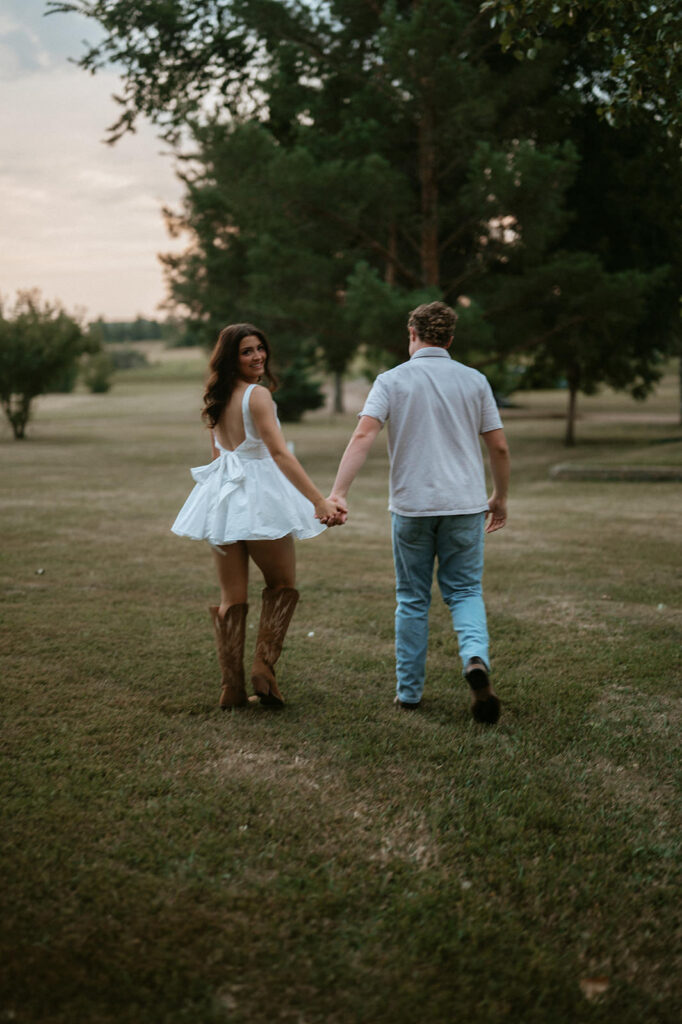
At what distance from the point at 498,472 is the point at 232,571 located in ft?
4.86

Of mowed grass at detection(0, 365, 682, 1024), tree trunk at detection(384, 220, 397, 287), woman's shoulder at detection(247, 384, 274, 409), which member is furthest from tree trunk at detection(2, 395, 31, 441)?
woman's shoulder at detection(247, 384, 274, 409)

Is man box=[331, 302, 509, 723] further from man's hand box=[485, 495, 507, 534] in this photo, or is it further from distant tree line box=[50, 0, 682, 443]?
distant tree line box=[50, 0, 682, 443]

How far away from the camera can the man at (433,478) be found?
→ 436cm

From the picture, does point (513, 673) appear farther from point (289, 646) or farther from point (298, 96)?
point (298, 96)

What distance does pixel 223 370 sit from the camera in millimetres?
4395

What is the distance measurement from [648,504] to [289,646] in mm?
7886

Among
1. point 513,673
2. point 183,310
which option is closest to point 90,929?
point 513,673

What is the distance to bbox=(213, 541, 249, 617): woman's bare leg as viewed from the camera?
4.52 meters

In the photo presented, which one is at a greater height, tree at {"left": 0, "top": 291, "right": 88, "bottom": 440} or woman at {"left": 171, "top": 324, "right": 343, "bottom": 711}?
tree at {"left": 0, "top": 291, "right": 88, "bottom": 440}

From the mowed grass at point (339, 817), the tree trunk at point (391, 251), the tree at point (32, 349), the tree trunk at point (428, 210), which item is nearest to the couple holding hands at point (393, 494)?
the mowed grass at point (339, 817)

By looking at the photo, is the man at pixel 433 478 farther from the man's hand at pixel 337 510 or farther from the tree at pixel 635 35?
the tree at pixel 635 35

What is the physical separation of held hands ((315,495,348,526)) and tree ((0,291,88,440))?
1005 inches

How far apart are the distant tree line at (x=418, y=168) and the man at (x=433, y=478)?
39.7 ft

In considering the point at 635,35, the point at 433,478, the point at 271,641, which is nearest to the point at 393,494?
the point at 433,478
